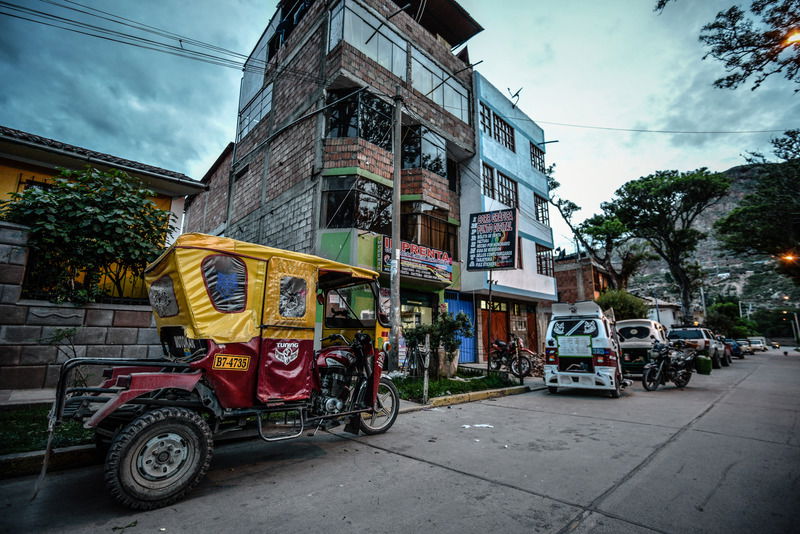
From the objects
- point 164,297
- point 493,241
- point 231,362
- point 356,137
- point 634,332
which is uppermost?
point 356,137

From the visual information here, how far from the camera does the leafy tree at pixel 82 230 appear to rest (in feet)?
22.9

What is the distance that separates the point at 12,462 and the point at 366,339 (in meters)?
3.94

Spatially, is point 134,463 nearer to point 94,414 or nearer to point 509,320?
point 94,414

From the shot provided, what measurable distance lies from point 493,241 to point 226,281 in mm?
10820

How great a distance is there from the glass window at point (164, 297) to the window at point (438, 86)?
594 inches

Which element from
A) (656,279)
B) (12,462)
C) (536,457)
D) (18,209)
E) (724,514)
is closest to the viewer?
(724,514)

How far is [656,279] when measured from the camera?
10181 cm

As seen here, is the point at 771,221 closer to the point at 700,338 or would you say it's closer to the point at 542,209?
the point at 700,338

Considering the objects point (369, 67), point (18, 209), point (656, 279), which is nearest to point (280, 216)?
point (369, 67)

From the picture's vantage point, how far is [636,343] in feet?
40.2

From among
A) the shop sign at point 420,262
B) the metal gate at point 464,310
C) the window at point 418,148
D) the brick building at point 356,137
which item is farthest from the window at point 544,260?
the window at point 418,148

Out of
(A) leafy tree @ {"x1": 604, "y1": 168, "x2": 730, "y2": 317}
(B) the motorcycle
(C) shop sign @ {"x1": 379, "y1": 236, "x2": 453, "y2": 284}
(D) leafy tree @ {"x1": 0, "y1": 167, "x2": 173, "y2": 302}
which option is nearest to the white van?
(B) the motorcycle

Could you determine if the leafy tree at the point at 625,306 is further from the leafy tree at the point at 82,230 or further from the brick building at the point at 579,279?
the leafy tree at the point at 82,230

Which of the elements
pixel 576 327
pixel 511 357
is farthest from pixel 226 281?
pixel 511 357
